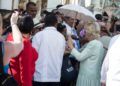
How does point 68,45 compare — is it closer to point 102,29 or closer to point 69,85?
point 69,85

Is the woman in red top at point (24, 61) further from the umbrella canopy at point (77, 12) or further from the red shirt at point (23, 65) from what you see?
the umbrella canopy at point (77, 12)

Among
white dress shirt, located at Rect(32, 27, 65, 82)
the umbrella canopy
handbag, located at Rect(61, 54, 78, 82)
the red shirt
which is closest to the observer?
the red shirt

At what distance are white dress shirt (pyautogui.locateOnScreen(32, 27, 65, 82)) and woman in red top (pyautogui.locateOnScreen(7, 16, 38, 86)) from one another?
719 millimetres

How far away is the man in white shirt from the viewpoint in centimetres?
539

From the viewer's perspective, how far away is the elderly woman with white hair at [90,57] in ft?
18.6

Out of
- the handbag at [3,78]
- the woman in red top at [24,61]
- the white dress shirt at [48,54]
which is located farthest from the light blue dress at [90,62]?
the handbag at [3,78]

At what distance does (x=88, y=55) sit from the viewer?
5.68 meters

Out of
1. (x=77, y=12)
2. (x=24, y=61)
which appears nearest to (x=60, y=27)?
(x=77, y=12)

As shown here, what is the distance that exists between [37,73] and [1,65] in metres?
2.25

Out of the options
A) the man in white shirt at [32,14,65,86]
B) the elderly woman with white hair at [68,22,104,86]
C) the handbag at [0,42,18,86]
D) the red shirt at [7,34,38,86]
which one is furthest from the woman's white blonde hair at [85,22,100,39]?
the handbag at [0,42,18,86]

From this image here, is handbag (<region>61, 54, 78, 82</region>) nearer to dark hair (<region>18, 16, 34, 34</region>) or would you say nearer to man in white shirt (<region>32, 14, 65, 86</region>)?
man in white shirt (<region>32, 14, 65, 86</region>)

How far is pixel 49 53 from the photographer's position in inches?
214

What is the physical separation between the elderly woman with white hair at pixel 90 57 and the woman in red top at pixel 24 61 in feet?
3.99

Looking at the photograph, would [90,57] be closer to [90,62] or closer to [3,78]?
[90,62]
